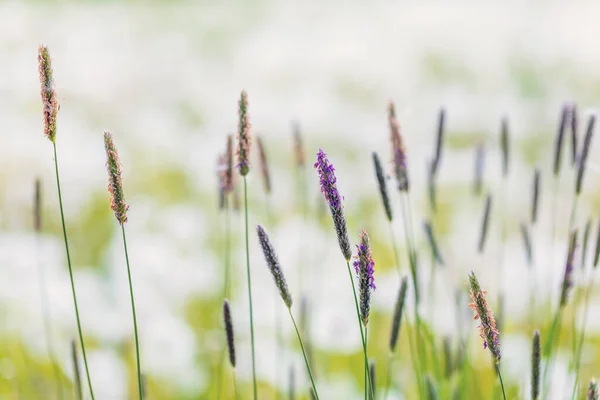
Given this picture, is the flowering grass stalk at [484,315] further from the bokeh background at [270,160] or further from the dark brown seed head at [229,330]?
the bokeh background at [270,160]

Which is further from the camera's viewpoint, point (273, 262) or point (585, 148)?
point (585, 148)

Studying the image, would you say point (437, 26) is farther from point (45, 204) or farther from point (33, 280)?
point (33, 280)

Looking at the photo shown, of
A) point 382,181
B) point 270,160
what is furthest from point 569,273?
point 270,160

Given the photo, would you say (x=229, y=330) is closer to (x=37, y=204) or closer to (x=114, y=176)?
(x=114, y=176)

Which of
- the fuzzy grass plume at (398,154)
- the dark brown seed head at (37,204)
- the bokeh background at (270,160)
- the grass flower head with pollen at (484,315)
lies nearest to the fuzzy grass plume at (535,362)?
the grass flower head with pollen at (484,315)

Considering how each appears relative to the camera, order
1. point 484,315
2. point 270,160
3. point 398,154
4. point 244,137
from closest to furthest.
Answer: point 484,315
point 244,137
point 398,154
point 270,160
